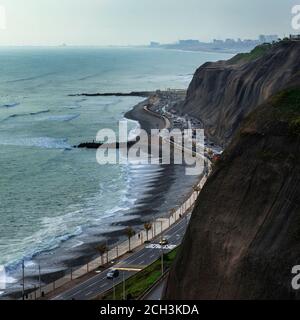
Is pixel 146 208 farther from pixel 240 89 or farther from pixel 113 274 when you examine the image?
pixel 240 89

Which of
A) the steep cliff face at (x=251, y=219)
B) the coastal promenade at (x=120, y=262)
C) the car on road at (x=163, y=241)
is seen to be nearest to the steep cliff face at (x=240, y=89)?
the coastal promenade at (x=120, y=262)

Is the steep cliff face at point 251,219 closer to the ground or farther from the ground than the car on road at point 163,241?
farther from the ground

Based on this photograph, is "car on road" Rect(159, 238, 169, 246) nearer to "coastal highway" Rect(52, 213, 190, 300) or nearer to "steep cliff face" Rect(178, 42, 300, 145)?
"coastal highway" Rect(52, 213, 190, 300)

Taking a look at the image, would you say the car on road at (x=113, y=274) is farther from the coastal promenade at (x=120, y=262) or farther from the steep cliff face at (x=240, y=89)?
the steep cliff face at (x=240, y=89)

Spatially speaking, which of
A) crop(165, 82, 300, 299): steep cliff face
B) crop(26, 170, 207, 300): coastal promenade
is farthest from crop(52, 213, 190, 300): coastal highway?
crop(165, 82, 300, 299): steep cliff face

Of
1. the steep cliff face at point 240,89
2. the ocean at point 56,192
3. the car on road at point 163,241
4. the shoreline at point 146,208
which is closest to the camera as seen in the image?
the shoreline at point 146,208

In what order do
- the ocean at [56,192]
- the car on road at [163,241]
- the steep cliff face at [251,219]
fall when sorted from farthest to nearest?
the ocean at [56,192] → the car on road at [163,241] → the steep cliff face at [251,219]
